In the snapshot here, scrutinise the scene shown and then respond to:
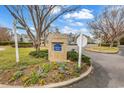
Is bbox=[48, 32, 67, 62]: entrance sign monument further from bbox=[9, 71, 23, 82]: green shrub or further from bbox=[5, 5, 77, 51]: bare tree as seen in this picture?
bbox=[5, 5, 77, 51]: bare tree

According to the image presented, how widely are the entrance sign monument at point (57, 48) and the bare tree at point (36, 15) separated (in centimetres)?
261

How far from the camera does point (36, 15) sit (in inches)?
310

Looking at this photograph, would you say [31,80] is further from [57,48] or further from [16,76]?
[57,48]

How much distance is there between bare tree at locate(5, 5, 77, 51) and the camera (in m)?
7.51

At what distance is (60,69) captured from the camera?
178 inches

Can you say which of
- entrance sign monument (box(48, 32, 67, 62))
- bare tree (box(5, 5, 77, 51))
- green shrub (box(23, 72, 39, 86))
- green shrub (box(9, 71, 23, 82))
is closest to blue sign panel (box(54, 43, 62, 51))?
entrance sign monument (box(48, 32, 67, 62))

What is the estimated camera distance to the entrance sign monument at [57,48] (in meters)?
5.51

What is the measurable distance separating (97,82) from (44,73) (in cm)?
167

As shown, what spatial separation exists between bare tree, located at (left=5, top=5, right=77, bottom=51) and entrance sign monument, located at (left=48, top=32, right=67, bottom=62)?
2606 millimetres

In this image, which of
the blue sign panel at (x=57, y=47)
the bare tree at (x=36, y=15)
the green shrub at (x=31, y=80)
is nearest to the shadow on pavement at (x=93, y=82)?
the green shrub at (x=31, y=80)

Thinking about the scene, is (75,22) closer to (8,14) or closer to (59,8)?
(59,8)

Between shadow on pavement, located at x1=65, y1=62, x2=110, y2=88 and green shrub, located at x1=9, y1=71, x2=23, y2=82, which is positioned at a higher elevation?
green shrub, located at x1=9, y1=71, x2=23, y2=82
